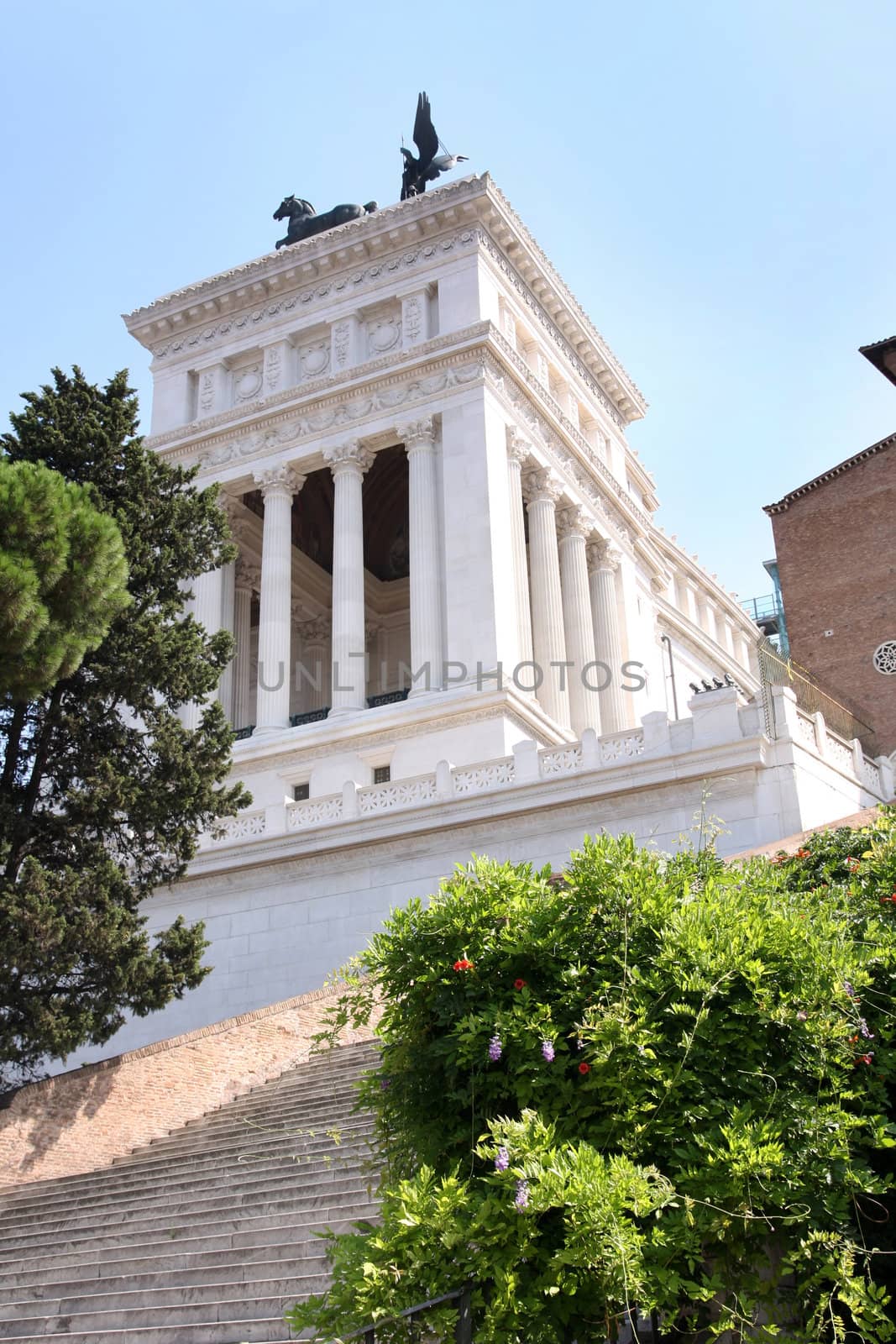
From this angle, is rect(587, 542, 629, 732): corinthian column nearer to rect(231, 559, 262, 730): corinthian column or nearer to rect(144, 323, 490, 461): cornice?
rect(144, 323, 490, 461): cornice

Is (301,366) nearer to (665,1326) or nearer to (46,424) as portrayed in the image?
(46,424)

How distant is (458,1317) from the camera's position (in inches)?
249

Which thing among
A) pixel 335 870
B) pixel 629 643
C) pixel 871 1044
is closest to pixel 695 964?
pixel 871 1044

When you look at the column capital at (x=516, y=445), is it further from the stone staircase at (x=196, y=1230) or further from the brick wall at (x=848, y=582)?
the stone staircase at (x=196, y=1230)

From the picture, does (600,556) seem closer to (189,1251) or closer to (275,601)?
(275,601)

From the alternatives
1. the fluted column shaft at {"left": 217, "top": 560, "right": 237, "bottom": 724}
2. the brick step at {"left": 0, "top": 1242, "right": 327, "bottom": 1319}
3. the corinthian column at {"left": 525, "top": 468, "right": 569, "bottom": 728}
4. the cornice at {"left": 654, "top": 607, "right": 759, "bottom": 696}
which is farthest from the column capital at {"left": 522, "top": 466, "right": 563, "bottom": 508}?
the brick step at {"left": 0, "top": 1242, "right": 327, "bottom": 1319}

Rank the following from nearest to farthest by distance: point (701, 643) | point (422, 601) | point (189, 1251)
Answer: point (189, 1251) < point (422, 601) < point (701, 643)

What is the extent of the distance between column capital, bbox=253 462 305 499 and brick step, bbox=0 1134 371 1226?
27.1m

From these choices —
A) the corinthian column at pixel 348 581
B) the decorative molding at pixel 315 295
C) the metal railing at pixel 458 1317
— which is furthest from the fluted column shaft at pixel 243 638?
the metal railing at pixel 458 1317

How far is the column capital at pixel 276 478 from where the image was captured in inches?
1566

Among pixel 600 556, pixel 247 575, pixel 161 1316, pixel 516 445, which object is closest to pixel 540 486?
pixel 516 445

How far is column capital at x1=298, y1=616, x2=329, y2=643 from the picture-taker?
48875 millimetres

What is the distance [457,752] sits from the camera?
105ft

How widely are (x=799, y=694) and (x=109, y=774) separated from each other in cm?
1543
